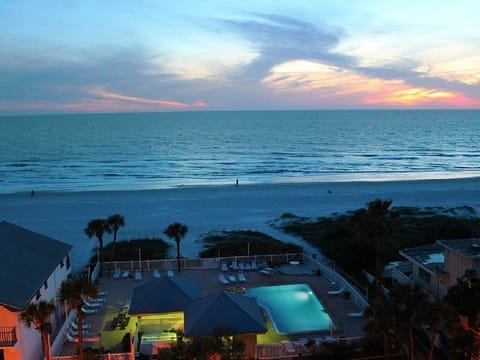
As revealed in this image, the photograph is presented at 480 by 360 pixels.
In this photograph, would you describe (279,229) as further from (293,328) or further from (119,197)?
(119,197)

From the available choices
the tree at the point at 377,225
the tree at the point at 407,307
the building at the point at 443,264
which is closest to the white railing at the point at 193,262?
the building at the point at 443,264

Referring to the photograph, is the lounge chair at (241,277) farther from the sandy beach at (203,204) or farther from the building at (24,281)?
the building at (24,281)

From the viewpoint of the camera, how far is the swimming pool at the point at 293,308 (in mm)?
18984

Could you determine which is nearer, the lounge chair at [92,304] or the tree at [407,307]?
the tree at [407,307]

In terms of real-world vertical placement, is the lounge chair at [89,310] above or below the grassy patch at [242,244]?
below

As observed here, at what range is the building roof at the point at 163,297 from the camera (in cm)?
1825

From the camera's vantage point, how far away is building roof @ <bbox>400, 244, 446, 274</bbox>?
750 inches

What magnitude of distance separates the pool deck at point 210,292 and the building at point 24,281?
2117 millimetres

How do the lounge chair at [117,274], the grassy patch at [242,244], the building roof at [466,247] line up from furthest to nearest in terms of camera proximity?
the grassy patch at [242,244]
the lounge chair at [117,274]
the building roof at [466,247]

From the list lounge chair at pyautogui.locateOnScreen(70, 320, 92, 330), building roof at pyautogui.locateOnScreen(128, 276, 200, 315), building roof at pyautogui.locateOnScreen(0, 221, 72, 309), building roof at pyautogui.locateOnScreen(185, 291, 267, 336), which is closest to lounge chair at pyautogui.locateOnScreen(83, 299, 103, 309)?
lounge chair at pyautogui.locateOnScreen(70, 320, 92, 330)

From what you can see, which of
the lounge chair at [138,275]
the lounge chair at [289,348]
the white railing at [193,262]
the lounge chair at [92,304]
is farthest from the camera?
the white railing at [193,262]

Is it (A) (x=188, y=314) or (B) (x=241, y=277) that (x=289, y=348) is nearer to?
(A) (x=188, y=314)

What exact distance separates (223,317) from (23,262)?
8422 millimetres

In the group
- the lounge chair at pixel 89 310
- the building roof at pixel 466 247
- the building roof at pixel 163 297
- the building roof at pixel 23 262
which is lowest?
the lounge chair at pixel 89 310
